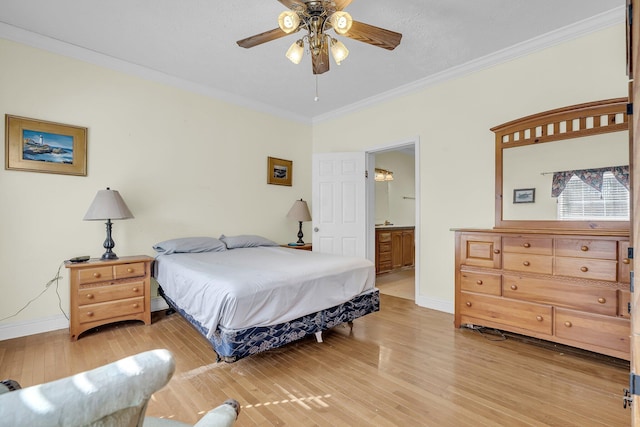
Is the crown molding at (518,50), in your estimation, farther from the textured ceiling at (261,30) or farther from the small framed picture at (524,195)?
the small framed picture at (524,195)

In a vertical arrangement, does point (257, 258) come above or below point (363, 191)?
below

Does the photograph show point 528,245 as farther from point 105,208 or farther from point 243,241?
point 105,208

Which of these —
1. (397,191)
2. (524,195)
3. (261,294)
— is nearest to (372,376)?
(261,294)

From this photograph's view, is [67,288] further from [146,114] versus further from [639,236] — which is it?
[639,236]

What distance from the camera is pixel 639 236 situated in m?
0.63


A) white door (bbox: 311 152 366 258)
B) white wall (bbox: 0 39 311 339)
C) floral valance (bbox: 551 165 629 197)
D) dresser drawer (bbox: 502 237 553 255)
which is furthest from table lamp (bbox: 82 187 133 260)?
floral valance (bbox: 551 165 629 197)

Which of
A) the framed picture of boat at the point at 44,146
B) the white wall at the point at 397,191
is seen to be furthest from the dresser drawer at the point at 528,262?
the framed picture of boat at the point at 44,146

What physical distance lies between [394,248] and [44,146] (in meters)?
5.19

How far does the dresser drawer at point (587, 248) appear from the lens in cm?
214

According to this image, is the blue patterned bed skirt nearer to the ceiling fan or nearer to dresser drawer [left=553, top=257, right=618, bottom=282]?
dresser drawer [left=553, top=257, right=618, bottom=282]

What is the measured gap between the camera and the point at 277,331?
7.07 ft

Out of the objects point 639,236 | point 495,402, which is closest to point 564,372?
point 495,402

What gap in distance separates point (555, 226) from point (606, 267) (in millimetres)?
592

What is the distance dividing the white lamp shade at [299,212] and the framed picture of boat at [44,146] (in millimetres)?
2545
